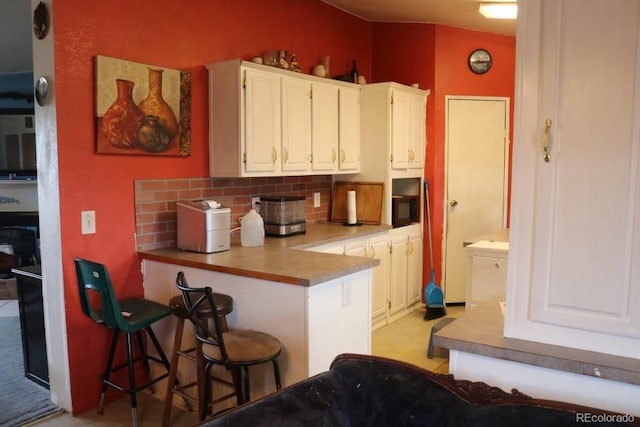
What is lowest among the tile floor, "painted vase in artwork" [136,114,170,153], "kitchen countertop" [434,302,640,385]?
the tile floor

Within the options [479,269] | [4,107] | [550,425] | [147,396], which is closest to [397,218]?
[479,269]

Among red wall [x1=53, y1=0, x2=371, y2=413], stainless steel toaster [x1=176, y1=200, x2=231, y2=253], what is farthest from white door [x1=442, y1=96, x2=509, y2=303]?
stainless steel toaster [x1=176, y1=200, x2=231, y2=253]

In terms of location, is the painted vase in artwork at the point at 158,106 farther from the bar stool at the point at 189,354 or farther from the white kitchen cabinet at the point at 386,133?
the white kitchen cabinet at the point at 386,133

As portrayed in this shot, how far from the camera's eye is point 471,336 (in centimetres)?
165

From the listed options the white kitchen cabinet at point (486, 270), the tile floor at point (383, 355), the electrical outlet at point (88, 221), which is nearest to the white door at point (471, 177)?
the tile floor at point (383, 355)

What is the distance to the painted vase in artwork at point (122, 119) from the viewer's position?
3033 mm

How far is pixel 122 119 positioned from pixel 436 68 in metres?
3.12

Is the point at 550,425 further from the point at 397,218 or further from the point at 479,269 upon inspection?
the point at 397,218

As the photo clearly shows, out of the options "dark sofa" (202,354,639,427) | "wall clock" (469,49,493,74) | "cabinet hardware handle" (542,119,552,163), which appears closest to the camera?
"dark sofa" (202,354,639,427)

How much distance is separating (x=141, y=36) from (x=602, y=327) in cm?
Answer: 292

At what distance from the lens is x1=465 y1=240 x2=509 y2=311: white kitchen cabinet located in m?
3.46

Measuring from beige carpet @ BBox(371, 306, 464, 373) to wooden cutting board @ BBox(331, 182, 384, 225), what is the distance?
943 millimetres

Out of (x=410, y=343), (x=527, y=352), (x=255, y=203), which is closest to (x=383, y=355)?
(x=410, y=343)

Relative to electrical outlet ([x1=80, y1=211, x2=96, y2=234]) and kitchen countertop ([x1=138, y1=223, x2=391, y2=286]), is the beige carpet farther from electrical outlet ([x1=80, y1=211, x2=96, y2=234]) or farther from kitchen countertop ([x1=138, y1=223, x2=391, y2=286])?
electrical outlet ([x1=80, y1=211, x2=96, y2=234])
